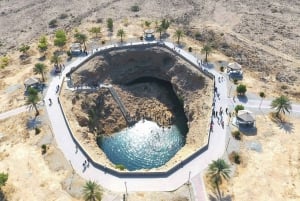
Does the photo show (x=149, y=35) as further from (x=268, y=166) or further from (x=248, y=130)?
(x=268, y=166)

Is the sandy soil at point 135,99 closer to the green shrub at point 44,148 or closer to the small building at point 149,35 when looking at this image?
the small building at point 149,35

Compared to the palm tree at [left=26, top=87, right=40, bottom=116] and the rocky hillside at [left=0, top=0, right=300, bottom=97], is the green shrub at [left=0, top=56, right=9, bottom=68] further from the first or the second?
the palm tree at [left=26, top=87, right=40, bottom=116]

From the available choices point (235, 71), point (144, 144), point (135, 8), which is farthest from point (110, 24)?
point (144, 144)

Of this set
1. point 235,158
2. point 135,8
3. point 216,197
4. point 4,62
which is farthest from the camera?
point 135,8

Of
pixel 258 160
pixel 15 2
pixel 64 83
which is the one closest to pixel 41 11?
pixel 15 2

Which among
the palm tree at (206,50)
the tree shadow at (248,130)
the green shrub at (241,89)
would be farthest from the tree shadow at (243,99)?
the palm tree at (206,50)

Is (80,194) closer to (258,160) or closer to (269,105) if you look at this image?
(258,160)

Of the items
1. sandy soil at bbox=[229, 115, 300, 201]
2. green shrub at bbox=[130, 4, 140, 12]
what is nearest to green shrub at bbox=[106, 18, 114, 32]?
green shrub at bbox=[130, 4, 140, 12]
